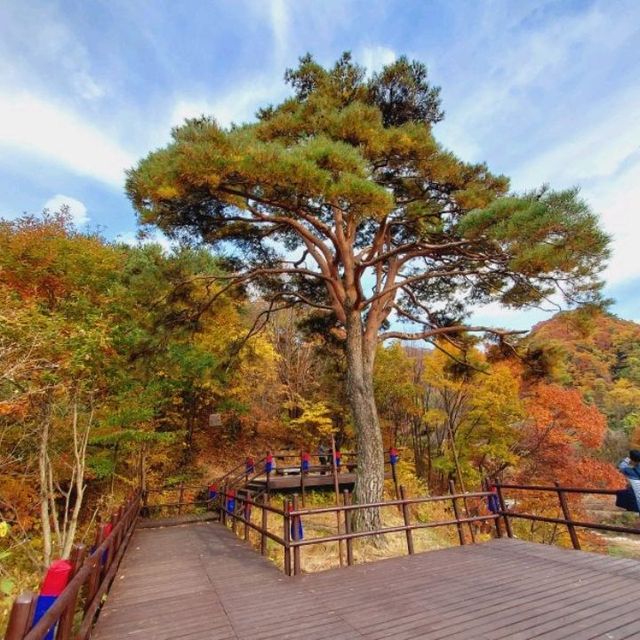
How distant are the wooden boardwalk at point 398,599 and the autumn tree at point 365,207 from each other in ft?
10.3

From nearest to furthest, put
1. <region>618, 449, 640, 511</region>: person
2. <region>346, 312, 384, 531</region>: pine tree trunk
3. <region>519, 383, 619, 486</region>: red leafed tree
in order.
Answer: <region>618, 449, 640, 511</region>: person → <region>346, 312, 384, 531</region>: pine tree trunk → <region>519, 383, 619, 486</region>: red leafed tree

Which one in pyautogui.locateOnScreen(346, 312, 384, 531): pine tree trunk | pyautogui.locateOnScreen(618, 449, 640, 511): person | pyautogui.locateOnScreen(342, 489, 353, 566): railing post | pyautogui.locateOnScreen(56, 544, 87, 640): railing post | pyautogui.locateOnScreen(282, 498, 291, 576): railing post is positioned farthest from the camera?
pyautogui.locateOnScreen(346, 312, 384, 531): pine tree trunk

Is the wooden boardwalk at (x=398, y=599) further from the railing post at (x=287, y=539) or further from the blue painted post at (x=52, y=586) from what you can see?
the blue painted post at (x=52, y=586)

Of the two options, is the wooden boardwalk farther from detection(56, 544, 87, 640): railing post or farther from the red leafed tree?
the red leafed tree

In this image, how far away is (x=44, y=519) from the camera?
7.54 meters

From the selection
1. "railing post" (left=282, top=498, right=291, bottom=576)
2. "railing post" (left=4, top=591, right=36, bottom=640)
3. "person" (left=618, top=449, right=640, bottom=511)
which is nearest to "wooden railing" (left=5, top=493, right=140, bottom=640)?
"railing post" (left=4, top=591, right=36, bottom=640)

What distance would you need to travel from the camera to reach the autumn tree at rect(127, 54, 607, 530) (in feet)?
18.2

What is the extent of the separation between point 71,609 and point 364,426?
614 centimetres

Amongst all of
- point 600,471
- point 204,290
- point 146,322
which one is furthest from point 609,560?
point 600,471

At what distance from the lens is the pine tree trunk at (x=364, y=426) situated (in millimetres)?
7443

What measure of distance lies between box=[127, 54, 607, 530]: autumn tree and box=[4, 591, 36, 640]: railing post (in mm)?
5300

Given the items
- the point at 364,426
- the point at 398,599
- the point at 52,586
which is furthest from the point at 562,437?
the point at 52,586

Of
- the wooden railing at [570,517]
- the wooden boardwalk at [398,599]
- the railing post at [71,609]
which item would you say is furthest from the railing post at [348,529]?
the railing post at [71,609]

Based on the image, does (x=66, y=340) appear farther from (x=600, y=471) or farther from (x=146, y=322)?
(x=600, y=471)
